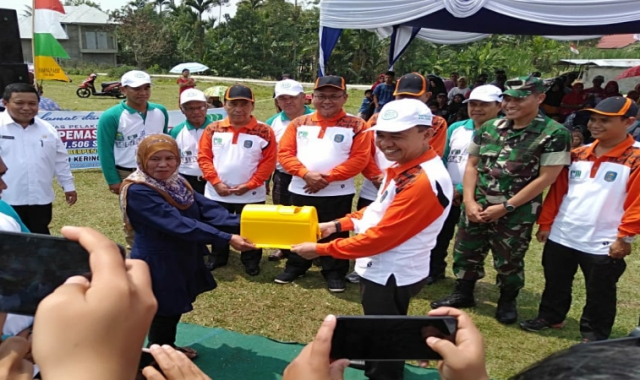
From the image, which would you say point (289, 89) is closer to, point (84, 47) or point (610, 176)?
point (610, 176)

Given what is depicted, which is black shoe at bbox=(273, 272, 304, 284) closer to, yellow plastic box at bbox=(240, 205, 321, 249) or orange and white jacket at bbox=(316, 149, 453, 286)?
yellow plastic box at bbox=(240, 205, 321, 249)

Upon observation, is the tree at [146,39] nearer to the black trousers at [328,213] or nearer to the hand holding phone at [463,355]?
the black trousers at [328,213]

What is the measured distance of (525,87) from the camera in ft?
11.2

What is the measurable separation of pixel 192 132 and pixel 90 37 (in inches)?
1899

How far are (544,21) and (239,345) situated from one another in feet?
18.1

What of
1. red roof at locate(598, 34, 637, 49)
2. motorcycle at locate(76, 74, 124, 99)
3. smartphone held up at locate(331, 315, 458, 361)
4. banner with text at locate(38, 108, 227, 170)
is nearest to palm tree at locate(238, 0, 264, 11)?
motorcycle at locate(76, 74, 124, 99)

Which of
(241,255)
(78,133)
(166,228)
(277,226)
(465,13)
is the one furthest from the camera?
(78,133)

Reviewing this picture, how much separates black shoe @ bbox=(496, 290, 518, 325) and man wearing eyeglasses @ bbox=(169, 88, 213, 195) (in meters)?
3.10

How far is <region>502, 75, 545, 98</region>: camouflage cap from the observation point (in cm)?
342

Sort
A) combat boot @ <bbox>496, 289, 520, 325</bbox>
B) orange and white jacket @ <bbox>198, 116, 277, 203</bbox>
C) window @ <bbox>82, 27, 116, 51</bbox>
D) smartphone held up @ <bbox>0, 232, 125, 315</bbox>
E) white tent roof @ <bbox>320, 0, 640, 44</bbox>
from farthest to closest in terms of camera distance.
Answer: window @ <bbox>82, 27, 116, 51</bbox> → white tent roof @ <bbox>320, 0, 640, 44</bbox> → orange and white jacket @ <bbox>198, 116, 277, 203</bbox> → combat boot @ <bbox>496, 289, 520, 325</bbox> → smartphone held up @ <bbox>0, 232, 125, 315</bbox>

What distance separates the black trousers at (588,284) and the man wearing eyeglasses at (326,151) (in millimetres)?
1690

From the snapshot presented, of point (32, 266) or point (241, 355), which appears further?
point (241, 355)

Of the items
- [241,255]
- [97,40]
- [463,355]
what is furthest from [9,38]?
[97,40]

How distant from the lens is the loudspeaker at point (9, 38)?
160 inches
